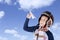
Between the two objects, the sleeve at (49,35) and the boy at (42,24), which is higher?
the boy at (42,24)

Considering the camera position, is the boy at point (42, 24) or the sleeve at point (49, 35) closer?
the sleeve at point (49, 35)

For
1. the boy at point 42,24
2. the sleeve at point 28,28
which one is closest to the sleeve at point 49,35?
the boy at point 42,24

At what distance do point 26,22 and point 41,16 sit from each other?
0.43 m

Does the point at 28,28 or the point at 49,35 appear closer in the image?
the point at 49,35

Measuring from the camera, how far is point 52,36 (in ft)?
13.0

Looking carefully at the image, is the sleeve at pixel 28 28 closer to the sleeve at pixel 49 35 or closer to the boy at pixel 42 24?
the boy at pixel 42 24

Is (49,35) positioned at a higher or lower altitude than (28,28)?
lower

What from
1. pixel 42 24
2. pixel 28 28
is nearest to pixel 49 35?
pixel 42 24

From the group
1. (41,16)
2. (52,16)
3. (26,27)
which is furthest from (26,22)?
(52,16)

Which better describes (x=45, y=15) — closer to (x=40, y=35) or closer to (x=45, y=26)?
(x=45, y=26)

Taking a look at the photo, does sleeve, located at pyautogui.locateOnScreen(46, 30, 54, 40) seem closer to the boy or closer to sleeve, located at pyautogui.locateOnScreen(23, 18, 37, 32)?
the boy

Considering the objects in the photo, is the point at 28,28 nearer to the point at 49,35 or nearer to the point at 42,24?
the point at 42,24

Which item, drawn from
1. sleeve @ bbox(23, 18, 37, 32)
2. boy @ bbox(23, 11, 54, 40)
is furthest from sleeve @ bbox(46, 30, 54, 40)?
sleeve @ bbox(23, 18, 37, 32)

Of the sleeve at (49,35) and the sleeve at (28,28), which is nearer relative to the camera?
the sleeve at (49,35)
